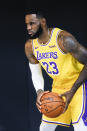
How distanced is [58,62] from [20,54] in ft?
6.17

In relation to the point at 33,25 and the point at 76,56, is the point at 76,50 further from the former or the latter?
the point at 33,25

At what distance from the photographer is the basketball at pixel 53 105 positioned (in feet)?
13.2

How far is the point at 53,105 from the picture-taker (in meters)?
4.04

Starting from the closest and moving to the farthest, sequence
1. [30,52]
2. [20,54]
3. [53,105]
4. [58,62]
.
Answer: [53,105] < [58,62] < [30,52] < [20,54]

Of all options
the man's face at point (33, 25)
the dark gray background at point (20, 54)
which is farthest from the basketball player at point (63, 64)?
the dark gray background at point (20, 54)

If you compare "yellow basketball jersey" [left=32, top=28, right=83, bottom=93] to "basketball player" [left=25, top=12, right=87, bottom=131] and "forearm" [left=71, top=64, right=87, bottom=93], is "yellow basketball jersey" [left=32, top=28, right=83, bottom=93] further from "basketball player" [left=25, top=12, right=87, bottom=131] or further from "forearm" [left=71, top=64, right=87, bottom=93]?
"forearm" [left=71, top=64, right=87, bottom=93]

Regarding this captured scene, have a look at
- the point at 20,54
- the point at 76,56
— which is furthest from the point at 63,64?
the point at 20,54

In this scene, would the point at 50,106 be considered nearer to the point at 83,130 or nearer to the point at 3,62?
the point at 83,130

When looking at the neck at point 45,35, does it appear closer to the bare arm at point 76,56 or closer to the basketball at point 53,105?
the bare arm at point 76,56

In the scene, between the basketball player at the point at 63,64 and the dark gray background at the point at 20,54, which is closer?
the basketball player at the point at 63,64

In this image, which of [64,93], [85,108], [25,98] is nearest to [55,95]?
[64,93]

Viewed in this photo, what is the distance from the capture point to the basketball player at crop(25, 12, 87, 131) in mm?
4078

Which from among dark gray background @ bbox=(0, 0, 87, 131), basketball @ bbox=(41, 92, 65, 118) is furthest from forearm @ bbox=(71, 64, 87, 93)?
dark gray background @ bbox=(0, 0, 87, 131)

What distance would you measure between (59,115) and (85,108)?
0.30 m
